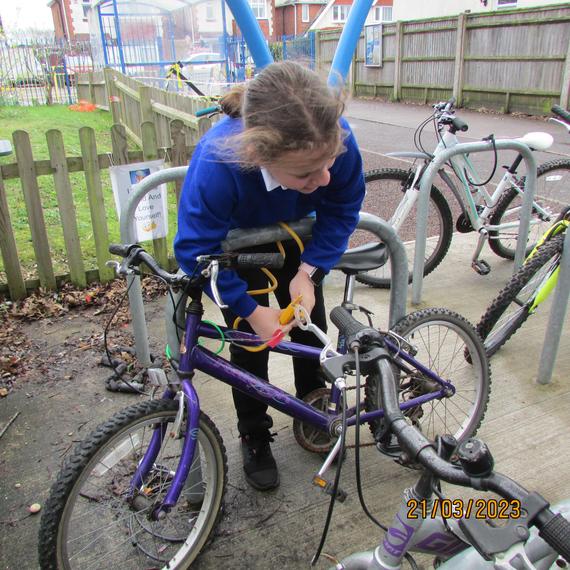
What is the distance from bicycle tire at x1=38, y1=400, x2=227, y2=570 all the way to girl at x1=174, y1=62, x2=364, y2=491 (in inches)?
14.4

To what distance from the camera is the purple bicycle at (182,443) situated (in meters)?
1.61

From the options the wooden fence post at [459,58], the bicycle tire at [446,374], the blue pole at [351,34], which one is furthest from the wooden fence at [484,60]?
the bicycle tire at [446,374]

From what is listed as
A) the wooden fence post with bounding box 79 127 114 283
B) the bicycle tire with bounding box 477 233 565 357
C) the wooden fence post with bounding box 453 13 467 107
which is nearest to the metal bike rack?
the bicycle tire with bounding box 477 233 565 357

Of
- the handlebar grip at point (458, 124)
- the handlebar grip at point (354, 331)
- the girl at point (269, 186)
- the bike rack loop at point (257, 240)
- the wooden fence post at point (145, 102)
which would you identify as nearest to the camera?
the handlebar grip at point (354, 331)

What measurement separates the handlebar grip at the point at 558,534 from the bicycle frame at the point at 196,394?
0.73 m

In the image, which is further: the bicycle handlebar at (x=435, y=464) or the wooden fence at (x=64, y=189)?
the wooden fence at (x=64, y=189)

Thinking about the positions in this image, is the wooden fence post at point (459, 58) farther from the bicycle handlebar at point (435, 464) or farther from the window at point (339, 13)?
the window at point (339, 13)

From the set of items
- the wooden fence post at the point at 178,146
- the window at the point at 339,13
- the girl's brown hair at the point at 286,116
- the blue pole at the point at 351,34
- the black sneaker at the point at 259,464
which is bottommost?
the black sneaker at the point at 259,464

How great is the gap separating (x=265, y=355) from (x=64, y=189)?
2.41 m

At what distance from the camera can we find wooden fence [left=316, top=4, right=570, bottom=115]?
38.9 ft

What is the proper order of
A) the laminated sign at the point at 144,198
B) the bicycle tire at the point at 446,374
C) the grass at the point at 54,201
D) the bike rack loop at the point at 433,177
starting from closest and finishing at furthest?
the bicycle tire at the point at 446,374, the laminated sign at the point at 144,198, the bike rack loop at the point at 433,177, the grass at the point at 54,201

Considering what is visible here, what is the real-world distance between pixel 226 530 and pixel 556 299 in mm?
1951
